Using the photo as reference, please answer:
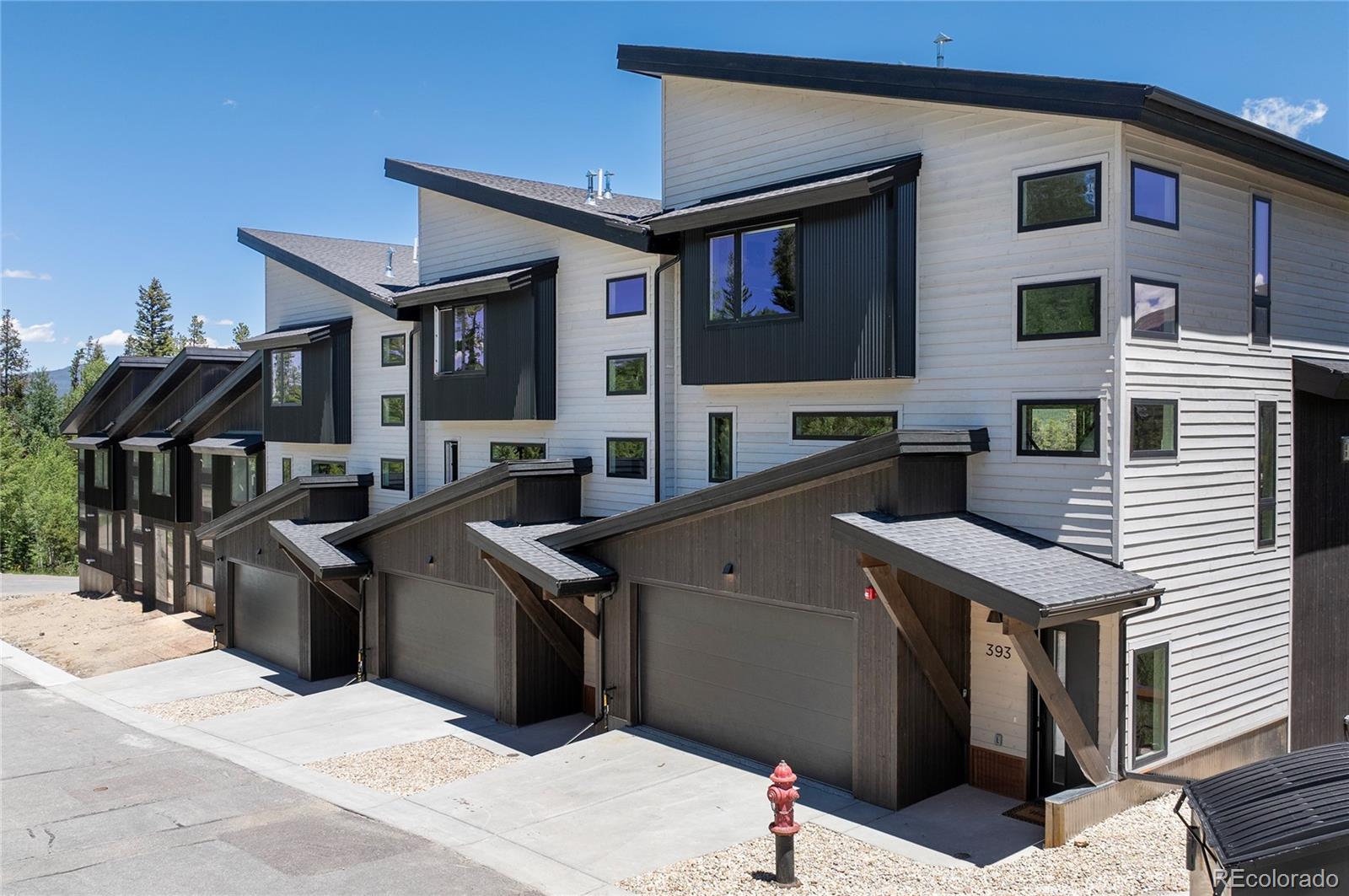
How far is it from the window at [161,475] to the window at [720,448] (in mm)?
23340

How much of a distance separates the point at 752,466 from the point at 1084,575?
5.86 meters

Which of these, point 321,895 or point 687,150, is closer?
point 321,895

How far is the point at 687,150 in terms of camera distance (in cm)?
1689

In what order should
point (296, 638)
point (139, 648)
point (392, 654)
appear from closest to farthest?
point (392, 654)
point (296, 638)
point (139, 648)

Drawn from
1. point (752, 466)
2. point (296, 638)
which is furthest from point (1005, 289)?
point (296, 638)

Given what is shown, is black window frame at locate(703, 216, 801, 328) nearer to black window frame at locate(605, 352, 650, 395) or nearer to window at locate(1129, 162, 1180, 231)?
black window frame at locate(605, 352, 650, 395)

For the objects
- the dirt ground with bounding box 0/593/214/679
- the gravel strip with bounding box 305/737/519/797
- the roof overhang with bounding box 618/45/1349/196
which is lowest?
the dirt ground with bounding box 0/593/214/679

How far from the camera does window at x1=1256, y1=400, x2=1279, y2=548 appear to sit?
1340 cm

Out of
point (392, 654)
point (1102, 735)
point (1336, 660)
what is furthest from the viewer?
point (392, 654)

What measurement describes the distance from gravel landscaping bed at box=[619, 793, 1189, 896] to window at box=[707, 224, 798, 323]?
7.37 m

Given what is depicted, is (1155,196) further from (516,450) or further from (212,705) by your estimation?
(212,705)

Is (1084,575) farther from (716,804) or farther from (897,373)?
(716,804)

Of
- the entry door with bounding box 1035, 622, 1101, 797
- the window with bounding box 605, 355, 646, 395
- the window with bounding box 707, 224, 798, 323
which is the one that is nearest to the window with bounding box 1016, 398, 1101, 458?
the entry door with bounding box 1035, 622, 1101, 797

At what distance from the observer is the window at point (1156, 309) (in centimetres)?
1152
